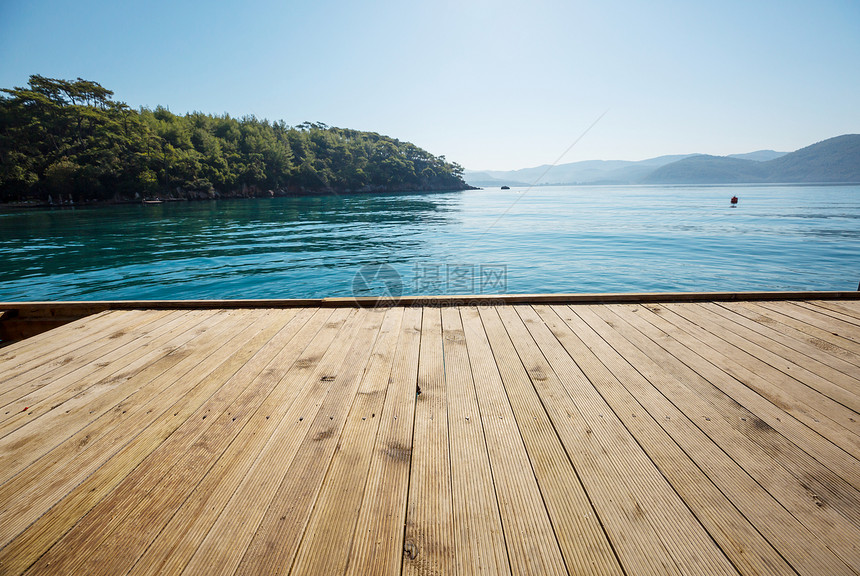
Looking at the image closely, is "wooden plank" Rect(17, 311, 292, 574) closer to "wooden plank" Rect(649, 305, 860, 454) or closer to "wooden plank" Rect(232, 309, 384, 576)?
"wooden plank" Rect(232, 309, 384, 576)

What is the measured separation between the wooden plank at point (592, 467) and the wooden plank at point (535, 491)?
0.08 ft

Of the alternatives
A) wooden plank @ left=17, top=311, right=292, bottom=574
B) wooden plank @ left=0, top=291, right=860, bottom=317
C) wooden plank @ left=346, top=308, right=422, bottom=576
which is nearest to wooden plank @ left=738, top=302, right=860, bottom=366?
wooden plank @ left=0, top=291, right=860, bottom=317

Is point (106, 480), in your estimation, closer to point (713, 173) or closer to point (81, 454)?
point (81, 454)

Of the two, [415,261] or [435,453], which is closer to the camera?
[435,453]

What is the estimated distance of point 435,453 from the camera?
1376mm

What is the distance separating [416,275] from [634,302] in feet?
22.7

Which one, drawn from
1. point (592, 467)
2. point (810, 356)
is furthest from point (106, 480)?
A: point (810, 356)

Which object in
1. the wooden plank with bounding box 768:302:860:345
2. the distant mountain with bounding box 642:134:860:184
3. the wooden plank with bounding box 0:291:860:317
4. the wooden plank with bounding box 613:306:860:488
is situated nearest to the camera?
the wooden plank with bounding box 613:306:860:488

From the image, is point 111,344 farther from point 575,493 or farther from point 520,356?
point 575,493

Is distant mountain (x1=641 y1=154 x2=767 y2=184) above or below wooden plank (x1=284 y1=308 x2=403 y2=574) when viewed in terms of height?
above

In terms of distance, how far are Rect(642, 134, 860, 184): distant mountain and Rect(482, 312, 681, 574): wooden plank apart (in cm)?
17281

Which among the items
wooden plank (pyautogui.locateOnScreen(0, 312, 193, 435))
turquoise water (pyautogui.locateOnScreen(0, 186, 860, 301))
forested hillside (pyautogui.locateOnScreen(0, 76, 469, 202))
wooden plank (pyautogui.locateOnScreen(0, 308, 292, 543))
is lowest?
turquoise water (pyautogui.locateOnScreen(0, 186, 860, 301))

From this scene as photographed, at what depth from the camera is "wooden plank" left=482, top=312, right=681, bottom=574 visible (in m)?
0.98

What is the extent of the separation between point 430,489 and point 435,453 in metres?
0.18
